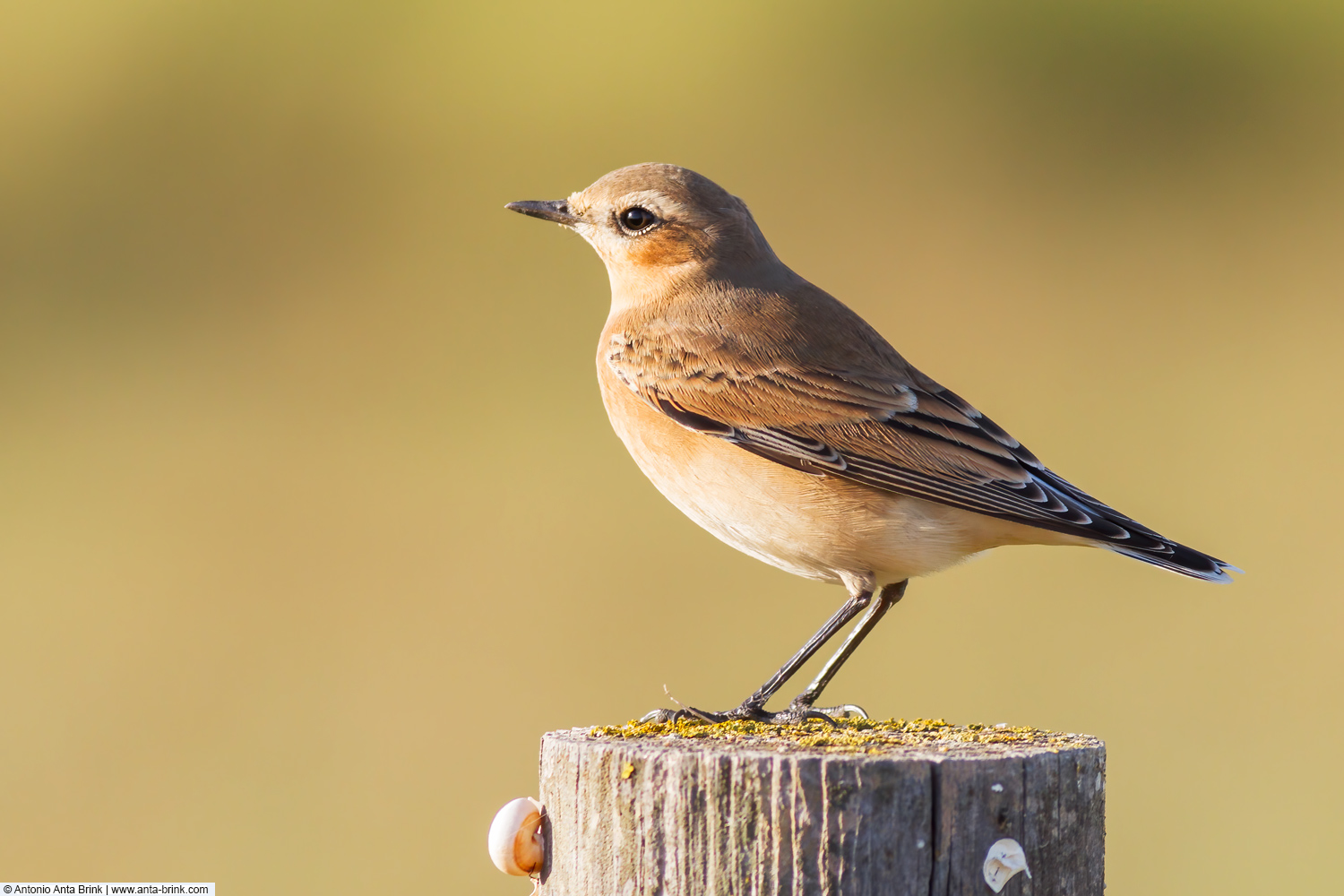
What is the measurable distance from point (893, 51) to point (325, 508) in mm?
10915

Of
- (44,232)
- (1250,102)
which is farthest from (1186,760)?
(44,232)

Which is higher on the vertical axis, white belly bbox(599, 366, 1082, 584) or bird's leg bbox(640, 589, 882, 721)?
white belly bbox(599, 366, 1082, 584)

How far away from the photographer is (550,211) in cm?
611

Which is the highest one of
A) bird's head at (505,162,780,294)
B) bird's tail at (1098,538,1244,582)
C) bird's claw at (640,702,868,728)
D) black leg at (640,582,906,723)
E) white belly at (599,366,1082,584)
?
bird's head at (505,162,780,294)

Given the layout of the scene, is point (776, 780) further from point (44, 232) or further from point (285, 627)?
point (44, 232)

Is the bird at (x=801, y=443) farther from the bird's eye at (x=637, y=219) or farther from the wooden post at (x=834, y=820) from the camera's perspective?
the wooden post at (x=834, y=820)

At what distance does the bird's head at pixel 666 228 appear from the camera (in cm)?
587

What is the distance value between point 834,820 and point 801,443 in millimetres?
1999

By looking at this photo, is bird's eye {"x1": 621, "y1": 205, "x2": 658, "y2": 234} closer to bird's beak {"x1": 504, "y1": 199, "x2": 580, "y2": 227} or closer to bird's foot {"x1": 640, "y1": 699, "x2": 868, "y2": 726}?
bird's beak {"x1": 504, "y1": 199, "x2": 580, "y2": 227}

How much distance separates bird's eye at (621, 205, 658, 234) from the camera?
233 inches

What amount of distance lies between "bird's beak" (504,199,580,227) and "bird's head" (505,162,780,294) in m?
0.12

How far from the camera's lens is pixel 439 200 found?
57.2 feet

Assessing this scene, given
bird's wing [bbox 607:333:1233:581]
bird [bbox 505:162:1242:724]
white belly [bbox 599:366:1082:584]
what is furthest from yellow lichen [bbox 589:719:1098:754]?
bird's wing [bbox 607:333:1233:581]

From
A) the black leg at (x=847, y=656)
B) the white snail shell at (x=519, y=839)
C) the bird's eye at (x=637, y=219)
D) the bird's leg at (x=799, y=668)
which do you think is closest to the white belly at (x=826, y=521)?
the bird's leg at (x=799, y=668)
